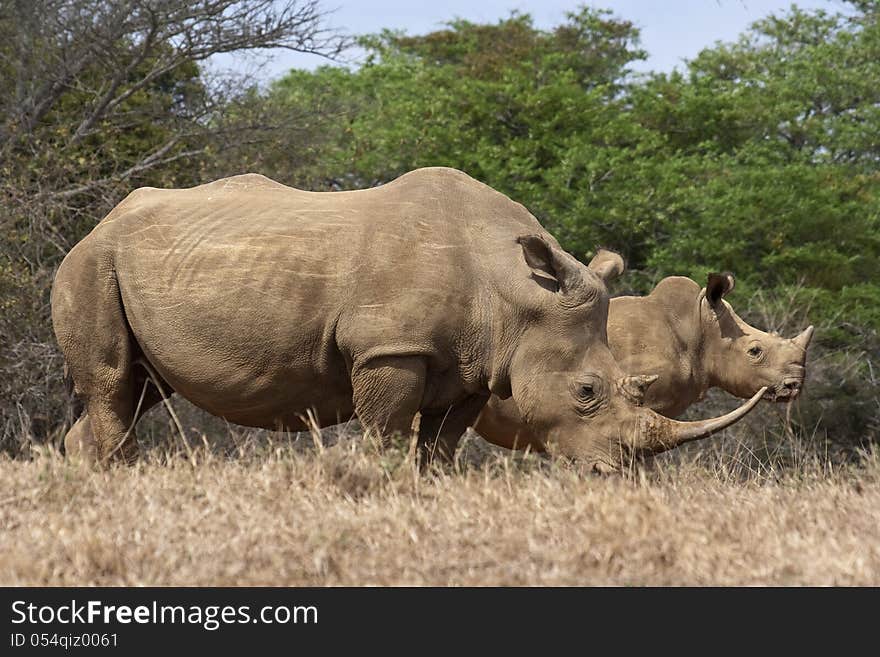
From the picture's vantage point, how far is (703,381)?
9.83m

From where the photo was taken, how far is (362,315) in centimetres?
656

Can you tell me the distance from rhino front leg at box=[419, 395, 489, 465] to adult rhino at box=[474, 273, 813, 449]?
154 cm

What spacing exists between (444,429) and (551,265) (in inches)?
44.1

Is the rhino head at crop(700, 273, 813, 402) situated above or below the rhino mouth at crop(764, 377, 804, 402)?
above

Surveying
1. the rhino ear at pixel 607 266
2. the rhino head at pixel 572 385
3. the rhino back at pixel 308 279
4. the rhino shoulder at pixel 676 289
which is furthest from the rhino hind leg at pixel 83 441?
the rhino shoulder at pixel 676 289

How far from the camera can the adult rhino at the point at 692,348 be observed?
923cm

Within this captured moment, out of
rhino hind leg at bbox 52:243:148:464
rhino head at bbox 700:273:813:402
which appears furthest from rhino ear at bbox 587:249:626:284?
rhino hind leg at bbox 52:243:148:464

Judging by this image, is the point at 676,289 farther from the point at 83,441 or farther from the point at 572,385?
the point at 83,441

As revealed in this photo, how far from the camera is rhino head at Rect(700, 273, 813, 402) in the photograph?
9758mm

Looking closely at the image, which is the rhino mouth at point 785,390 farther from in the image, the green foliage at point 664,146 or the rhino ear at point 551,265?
the green foliage at point 664,146

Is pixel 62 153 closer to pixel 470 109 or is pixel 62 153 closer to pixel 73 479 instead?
pixel 73 479

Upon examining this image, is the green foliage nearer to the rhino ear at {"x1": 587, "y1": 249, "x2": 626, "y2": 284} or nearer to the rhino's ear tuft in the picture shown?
the rhino's ear tuft

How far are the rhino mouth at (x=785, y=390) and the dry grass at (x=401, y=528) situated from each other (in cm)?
354
